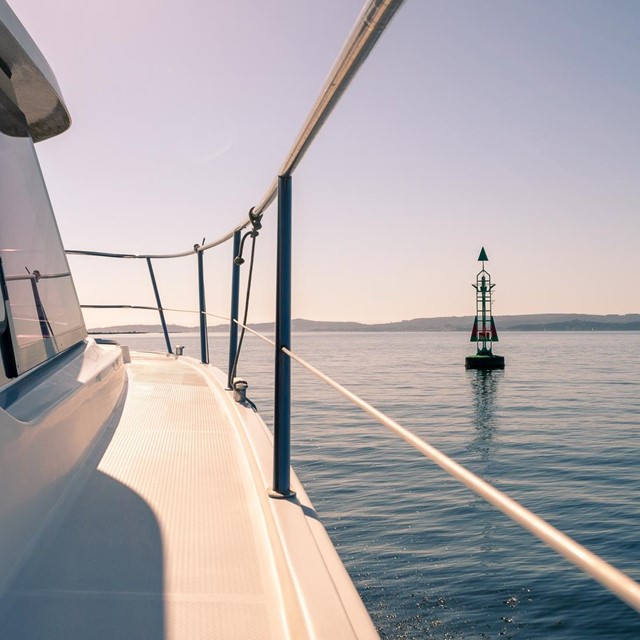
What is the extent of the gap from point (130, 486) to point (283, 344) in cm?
57

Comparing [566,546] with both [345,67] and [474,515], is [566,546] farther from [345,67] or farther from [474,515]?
[474,515]

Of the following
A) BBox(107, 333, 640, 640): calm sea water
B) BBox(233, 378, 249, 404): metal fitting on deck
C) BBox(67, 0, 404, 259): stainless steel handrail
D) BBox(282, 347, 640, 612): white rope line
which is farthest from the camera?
BBox(107, 333, 640, 640): calm sea water

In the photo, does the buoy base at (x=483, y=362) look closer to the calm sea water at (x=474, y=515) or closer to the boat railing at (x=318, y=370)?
the calm sea water at (x=474, y=515)

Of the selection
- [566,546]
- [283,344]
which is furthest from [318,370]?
[566,546]

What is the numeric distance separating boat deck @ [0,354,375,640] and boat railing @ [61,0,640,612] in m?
0.23

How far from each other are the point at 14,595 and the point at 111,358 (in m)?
1.76

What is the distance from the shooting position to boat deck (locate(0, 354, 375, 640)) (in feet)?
3.47

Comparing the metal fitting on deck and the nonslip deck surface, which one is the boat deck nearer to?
the nonslip deck surface

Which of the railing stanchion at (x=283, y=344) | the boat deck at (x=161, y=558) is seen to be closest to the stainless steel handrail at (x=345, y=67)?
the railing stanchion at (x=283, y=344)

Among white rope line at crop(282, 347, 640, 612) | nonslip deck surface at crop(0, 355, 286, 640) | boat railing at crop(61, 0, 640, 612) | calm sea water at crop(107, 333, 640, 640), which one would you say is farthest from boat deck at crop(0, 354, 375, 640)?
calm sea water at crop(107, 333, 640, 640)

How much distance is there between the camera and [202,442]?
2.35 meters

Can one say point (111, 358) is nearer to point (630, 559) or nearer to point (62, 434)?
point (62, 434)

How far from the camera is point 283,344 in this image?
5.72 ft

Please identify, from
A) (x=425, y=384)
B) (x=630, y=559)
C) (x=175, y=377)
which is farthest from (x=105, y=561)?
(x=425, y=384)
